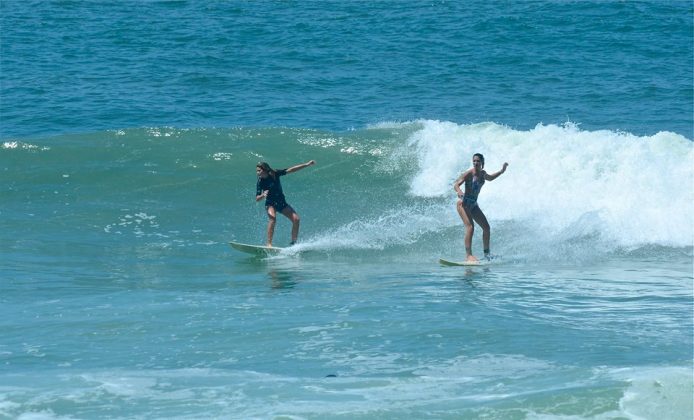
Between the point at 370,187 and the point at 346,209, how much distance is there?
161 centimetres

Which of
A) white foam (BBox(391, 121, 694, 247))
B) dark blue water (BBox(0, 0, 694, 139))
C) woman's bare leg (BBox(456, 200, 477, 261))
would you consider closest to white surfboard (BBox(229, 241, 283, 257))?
woman's bare leg (BBox(456, 200, 477, 261))

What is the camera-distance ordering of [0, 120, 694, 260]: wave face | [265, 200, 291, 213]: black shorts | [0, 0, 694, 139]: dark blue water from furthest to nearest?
[0, 0, 694, 139]: dark blue water < [0, 120, 694, 260]: wave face < [265, 200, 291, 213]: black shorts

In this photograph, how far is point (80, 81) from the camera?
27.6m

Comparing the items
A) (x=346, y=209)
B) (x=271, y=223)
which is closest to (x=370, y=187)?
(x=346, y=209)

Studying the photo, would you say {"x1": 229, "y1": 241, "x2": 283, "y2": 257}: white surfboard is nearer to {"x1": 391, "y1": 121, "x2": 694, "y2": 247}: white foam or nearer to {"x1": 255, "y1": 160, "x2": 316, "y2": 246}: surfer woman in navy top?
{"x1": 255, "y1": 160, "x2": 316, "y2": 246}: surfer woman in navy top

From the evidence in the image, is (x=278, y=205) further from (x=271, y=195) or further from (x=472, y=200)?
(x=472, y=200)

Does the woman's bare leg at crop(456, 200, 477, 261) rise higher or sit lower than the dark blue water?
lower

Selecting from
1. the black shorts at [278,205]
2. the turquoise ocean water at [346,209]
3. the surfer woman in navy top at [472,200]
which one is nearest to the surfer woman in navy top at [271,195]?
the black shorts at [278,205]

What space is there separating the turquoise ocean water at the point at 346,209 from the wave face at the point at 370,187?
0.07 metres

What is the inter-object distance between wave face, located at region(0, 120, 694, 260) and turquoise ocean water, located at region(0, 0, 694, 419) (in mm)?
68

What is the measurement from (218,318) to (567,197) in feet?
29.6

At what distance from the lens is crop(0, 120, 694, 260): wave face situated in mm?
16547

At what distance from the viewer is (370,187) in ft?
67.5

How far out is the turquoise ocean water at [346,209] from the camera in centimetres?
917
